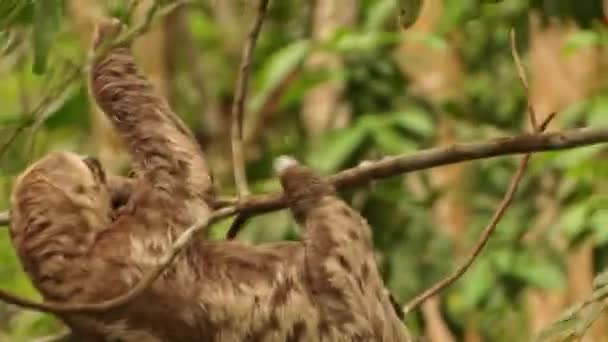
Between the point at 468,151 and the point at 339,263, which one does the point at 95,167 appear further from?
the point at 468,151

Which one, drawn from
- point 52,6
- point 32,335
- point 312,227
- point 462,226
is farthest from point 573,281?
point 52,6

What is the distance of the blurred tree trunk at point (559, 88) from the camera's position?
5777 millimetres

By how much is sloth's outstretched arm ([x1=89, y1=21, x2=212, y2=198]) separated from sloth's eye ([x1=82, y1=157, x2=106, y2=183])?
0.26 ft

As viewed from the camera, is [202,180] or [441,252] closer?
[202,180]

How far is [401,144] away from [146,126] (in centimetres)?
176

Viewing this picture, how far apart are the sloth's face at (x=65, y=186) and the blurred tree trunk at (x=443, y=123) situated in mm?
3340

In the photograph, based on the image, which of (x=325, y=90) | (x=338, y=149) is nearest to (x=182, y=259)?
(x=338, y=149)

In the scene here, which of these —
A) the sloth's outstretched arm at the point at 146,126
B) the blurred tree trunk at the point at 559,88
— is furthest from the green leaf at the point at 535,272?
the sloth's outstretched arm at the point at 146,126

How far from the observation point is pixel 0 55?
107 inches

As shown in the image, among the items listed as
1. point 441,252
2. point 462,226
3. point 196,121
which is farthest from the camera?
point 462,226

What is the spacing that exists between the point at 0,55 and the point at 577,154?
2087 mm

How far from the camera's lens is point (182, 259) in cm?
270

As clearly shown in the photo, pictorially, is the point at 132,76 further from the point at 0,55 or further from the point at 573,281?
the point at 573,281

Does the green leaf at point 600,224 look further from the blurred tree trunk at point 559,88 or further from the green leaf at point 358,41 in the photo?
the blurred tree trunk at point 559,88
